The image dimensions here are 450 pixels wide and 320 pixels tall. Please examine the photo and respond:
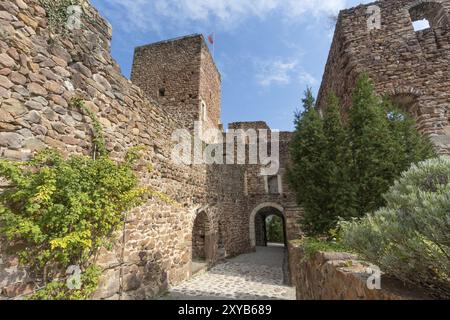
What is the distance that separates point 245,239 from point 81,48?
11275 millimetres

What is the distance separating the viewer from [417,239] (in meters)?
1.53

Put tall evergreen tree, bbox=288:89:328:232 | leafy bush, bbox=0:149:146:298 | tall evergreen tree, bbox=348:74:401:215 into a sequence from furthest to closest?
tall evergreen tree, bbox=288:89:328:232 < tall evergreen tree, bbox=348:74:401:215 < leafy bush, bbox=0:149:146:298

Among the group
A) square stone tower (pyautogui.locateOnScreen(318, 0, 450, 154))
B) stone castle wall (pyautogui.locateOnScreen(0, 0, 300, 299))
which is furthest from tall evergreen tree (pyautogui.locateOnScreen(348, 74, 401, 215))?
stone castle wall (pyautogui.locateOnScreen(0, 0, 300, 299))

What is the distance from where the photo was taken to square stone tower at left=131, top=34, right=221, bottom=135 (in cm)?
1104

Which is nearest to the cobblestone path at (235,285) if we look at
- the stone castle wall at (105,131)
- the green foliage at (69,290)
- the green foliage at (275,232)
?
the stone castle wall at (105,131)

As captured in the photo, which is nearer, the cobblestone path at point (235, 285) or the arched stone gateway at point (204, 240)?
the cobblestone path at point (235, 285)

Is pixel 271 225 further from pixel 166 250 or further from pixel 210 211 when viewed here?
pixel 166 250

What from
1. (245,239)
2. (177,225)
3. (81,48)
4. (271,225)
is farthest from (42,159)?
(271,225)

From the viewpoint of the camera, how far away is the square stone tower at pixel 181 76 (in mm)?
11039

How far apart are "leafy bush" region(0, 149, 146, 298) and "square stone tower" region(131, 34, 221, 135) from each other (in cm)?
751

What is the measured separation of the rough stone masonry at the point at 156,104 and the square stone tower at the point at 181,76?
58 millimetres

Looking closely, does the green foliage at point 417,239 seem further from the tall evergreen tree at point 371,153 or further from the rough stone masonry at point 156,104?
the rough stone masonry at point 156,104

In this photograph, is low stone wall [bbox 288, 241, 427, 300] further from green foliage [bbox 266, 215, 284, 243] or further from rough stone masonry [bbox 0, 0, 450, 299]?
green foliage [bbox 266, 215, 284, 243]
